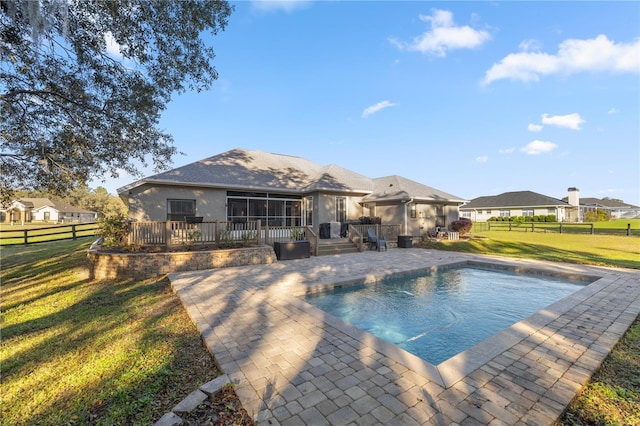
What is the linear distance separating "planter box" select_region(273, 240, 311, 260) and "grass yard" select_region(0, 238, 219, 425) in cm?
473

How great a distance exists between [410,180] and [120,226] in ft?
58.6

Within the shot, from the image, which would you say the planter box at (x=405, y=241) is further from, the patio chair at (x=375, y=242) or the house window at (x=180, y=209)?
the house window at (x=180, y=209)

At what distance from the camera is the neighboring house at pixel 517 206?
38281 mm

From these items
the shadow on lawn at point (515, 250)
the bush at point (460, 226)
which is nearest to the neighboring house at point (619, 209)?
the bush at point (460, 226)

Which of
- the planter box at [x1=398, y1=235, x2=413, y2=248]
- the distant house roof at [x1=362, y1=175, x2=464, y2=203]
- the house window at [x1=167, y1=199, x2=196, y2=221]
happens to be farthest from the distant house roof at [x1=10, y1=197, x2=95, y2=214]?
the planter box at [x1=398, y1=235, x2=413, y2=248]

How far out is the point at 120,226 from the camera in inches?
376

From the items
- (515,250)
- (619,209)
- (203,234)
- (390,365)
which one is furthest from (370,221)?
(619,209)

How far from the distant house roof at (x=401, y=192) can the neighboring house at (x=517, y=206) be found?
26578 mm

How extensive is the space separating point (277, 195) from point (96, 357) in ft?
39.9

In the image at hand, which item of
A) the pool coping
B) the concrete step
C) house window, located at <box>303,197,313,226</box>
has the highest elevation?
house window, located at <box>303,197,313,226</box>

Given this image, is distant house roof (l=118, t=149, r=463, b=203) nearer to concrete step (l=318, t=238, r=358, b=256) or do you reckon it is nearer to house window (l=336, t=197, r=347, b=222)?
house window (l=336, t=197, r=347, b=222)

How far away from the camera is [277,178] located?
1582cm

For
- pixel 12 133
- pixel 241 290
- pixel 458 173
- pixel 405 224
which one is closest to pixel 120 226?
pixel 12 133

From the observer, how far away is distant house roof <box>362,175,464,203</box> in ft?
52.2
